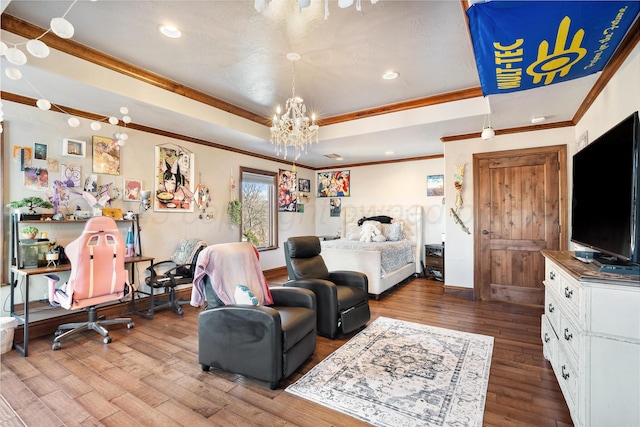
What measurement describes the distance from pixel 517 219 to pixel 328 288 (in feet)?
10.3

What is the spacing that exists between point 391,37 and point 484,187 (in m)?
3.02

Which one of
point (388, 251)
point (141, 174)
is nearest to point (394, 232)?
point (388, 251)

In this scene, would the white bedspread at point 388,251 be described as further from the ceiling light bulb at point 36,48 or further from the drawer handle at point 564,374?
the ceiling light bulb at point 36,48

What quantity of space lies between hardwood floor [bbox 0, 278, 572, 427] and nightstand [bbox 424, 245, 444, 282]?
233 centimetres

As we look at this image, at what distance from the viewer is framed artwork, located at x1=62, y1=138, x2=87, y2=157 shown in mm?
3430

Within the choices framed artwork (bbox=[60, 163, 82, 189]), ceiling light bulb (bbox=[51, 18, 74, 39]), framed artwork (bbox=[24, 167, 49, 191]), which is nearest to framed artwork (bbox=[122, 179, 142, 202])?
framed artwork (bbox=[60, 163, 82, 189])

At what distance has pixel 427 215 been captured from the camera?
638cm

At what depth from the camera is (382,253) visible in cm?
470

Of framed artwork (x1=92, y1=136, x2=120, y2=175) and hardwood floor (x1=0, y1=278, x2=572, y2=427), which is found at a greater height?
framed artwork (x1=92, y1=136, x2=120, y2=175)

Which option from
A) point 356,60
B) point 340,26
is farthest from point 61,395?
point 356,60

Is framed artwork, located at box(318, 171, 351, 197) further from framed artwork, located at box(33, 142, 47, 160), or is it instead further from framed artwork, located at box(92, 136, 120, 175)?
framed artwork, located at box(33, 142, 47, 160)

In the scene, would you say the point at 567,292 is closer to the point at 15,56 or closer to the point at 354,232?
the point at 15,56

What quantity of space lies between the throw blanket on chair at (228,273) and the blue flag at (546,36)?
7.99 ft

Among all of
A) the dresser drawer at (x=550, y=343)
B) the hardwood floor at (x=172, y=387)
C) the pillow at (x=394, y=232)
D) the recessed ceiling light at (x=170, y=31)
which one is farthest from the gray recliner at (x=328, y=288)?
the pillow at (x=394, y=232)
